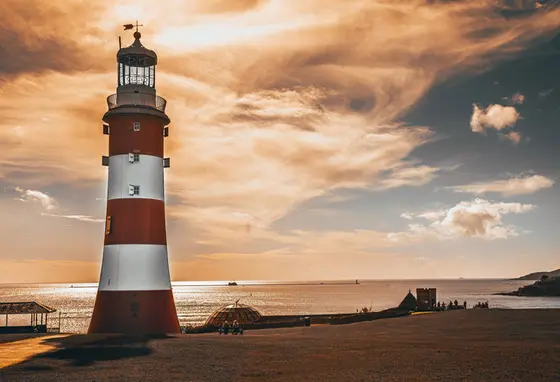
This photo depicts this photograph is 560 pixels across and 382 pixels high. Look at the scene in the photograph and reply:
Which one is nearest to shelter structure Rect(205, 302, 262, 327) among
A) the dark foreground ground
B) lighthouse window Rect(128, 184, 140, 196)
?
the dark foreground ground

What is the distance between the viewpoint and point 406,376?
60.7ft

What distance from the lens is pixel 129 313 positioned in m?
30.3

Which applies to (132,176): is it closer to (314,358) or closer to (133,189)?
(133,189)

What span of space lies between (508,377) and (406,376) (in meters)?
3.07

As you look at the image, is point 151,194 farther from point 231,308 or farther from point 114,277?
point 231,308

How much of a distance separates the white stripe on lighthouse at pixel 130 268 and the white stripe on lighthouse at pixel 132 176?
2.68m

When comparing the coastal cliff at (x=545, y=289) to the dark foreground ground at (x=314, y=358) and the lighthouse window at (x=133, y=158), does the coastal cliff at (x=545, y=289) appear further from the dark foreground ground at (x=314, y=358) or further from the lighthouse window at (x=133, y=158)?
the lighthouse window at (x=133, y=158)

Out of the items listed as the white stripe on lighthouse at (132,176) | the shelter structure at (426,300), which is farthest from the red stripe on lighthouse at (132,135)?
the shelter structure at (426,300)

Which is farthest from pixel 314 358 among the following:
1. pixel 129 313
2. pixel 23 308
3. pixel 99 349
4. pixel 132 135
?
pixel 23 308

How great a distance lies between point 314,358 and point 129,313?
12.2 metres

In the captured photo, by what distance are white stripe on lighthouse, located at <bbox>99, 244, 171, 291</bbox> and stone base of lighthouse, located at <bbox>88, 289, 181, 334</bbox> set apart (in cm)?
36

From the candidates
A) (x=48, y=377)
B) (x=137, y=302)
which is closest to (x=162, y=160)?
(x=137, y=302)

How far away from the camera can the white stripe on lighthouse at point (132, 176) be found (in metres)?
30.7

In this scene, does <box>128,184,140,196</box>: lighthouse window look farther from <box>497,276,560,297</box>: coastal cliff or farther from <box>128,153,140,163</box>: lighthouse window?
<box>497,276,560,297</box>: coastal cliff
